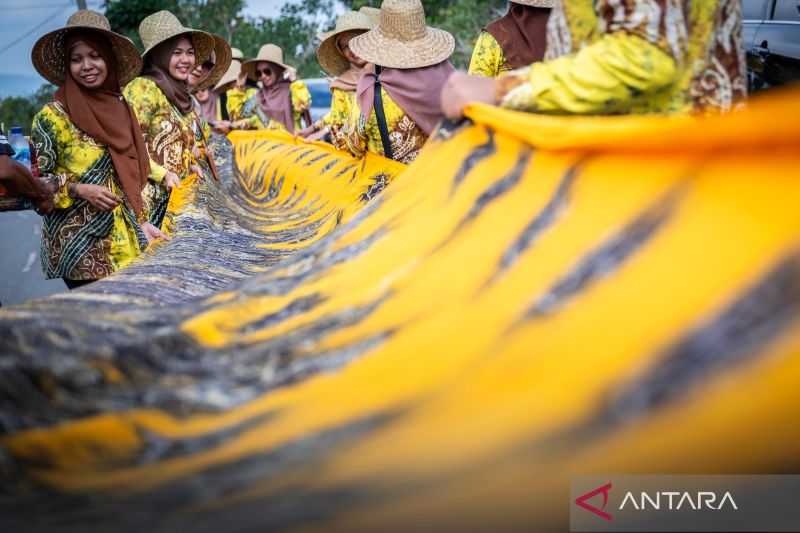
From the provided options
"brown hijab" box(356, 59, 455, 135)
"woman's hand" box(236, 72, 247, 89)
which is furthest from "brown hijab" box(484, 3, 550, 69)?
"woman's hand" box(236, 72, 247, 89)

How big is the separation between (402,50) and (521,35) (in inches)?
25.2

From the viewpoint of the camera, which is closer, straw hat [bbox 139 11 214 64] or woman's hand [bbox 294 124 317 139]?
straw hat [bbox 139 11 214 64]

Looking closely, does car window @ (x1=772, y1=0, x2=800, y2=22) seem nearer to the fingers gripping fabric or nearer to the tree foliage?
the fingers gripping fabric

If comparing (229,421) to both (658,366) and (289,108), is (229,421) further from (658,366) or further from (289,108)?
(289,108)

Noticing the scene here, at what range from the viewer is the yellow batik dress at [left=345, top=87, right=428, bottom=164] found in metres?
3.31

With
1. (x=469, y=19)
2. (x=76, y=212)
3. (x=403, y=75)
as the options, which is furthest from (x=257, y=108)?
(x=469, y=19)

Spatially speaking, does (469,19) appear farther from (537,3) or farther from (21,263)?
(537,3)

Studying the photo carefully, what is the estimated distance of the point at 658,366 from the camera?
100 centimetres

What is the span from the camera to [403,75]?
10.6ft

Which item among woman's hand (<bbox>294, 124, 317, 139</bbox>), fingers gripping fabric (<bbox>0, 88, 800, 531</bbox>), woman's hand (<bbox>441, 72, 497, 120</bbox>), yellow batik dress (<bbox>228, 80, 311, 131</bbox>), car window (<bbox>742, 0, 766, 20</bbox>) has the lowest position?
fingers gripping fabric (<bbox>0, 88, 800, 531</bbox>)

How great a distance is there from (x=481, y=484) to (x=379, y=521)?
0.17m

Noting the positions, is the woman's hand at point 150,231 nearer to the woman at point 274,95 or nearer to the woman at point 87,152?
the woman at point 87,152

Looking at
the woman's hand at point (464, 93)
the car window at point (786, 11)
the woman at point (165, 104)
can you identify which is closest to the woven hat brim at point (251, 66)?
the woman at point (165, 104)

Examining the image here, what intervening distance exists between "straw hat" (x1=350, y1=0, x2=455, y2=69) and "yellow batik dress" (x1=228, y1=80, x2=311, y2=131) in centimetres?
460
